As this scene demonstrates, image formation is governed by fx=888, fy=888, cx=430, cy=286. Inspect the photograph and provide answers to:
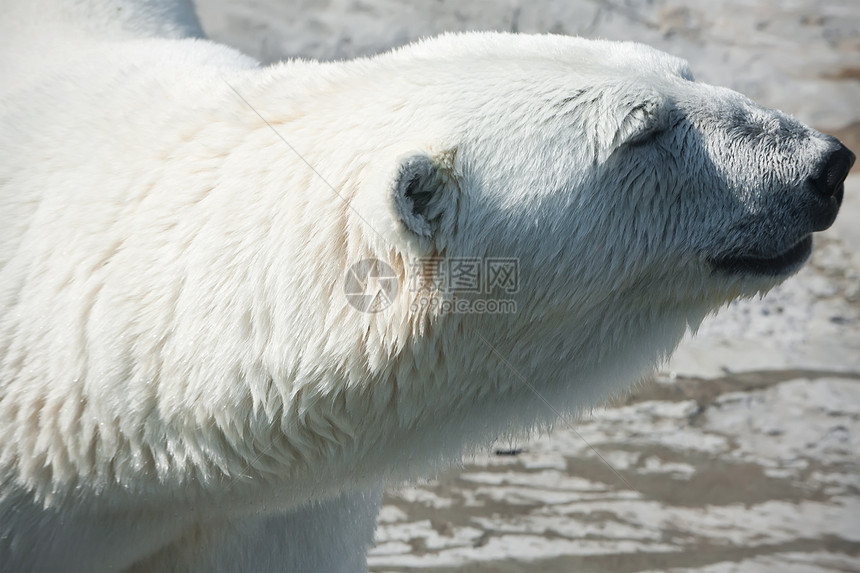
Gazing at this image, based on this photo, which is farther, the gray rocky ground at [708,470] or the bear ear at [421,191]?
the gray rocky ground at [708,470]

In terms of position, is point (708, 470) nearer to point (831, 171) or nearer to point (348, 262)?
point (831, 171)

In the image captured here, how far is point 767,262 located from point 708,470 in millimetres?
1538

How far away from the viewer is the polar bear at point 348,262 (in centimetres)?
146

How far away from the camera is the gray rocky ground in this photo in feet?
8.72

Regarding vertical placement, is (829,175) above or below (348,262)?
above

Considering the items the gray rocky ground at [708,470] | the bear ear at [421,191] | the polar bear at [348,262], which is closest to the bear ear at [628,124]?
the polar bear at [348,262]

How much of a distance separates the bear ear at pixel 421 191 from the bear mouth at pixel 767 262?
521 mm

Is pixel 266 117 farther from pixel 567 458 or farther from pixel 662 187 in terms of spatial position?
pixel 567 458

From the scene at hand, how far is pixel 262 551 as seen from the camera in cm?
183

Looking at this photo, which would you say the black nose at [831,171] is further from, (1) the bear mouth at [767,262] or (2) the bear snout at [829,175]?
(1) the bear mouth at [767,262]

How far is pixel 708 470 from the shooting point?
2967 mm

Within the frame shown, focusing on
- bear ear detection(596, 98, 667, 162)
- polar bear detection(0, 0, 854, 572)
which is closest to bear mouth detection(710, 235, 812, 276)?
polar bear detection(0, 0, 854, 572)

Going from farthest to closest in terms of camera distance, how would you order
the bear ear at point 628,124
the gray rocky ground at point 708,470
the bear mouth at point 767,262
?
the gray rocky ground at point 708,470, the bear mouth at point 767,262, the bear ear at point 628,124

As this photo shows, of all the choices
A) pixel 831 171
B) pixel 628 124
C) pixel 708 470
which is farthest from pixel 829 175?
pixel 708 470
